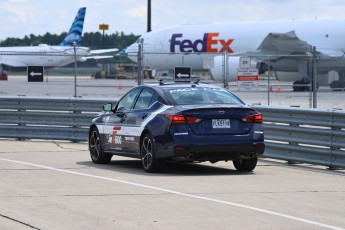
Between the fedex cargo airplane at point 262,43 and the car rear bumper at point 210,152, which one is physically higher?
the fedex cargo airplane at point 262,43

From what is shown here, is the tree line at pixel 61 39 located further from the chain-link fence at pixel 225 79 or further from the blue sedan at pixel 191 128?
the blue sedan at pixel 191 128

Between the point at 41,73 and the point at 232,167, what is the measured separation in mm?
12036

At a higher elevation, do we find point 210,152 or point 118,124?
point 118,124

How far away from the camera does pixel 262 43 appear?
4694 cm

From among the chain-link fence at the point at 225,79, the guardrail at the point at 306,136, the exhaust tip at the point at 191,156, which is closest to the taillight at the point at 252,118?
the exhaust tip at the point at 191,156

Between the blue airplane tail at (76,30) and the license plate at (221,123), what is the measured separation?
75.9 meters

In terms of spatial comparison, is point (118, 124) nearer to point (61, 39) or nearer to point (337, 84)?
point (337, 84)

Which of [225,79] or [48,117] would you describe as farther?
[225,79]

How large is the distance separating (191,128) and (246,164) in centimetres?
128

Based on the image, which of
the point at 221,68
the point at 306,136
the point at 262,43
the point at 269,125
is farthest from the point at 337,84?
the point at 306,136

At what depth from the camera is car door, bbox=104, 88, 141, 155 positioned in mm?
14820

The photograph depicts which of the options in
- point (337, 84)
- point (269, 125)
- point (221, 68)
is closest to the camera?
point (269, 125)

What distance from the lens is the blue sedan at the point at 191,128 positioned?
43.9 feet

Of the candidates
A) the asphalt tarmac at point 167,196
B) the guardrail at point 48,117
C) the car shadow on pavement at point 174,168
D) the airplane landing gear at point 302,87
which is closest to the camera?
the asphalt tarmac at point 167,196
